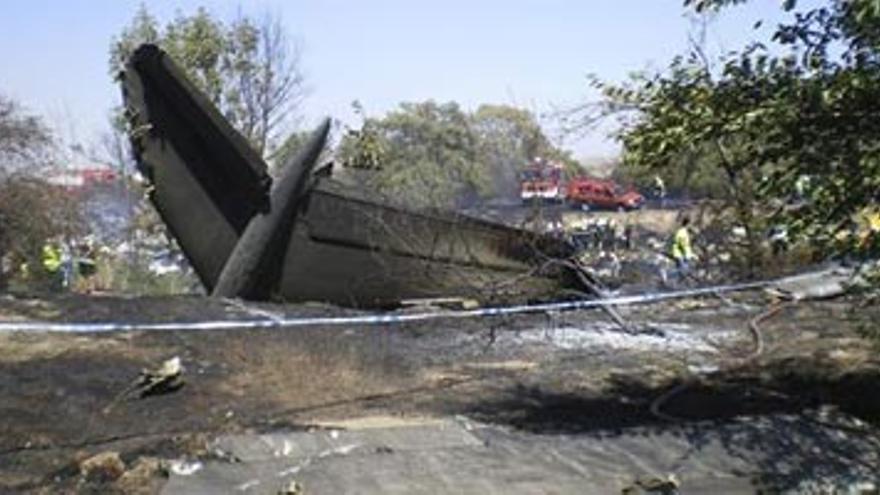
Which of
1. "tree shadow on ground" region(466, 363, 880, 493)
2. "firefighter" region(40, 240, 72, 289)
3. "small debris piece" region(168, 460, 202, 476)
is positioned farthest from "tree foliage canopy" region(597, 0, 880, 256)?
"firefighter" region(40, 240, 72, 289)

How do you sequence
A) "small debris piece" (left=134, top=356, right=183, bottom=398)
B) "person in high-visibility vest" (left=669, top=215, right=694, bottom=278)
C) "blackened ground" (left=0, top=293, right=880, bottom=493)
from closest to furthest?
"blackened ground" (left=0, top=293, right=880, bottom=493) < "small debris piece" (left=134, top=356, right=183, bottom=398) < "person in high-visibility vest" (left=669, top=215, right=694, bottom=278)

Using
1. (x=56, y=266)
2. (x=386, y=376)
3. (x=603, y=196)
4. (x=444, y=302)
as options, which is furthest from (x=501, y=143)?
(x=386, y=376)

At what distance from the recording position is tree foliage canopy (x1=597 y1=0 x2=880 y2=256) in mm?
6156

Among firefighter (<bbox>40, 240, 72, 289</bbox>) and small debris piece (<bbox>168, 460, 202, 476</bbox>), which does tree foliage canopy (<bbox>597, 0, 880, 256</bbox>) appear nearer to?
small debris piece (<bbox>168, 460, 202, 476</bbox>)

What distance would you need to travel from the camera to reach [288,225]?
1262cm

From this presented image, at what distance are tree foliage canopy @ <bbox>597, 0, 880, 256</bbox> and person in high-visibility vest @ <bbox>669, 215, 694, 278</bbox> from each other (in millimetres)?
10174

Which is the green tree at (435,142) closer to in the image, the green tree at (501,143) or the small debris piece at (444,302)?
the green tree at (501,143)

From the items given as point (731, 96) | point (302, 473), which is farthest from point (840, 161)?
point (302, 473)

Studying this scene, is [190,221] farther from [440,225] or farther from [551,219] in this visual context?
[551,219]

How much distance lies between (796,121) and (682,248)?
37.5 feet

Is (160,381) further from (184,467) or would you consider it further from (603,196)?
(603,196)

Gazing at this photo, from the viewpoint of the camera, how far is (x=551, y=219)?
A: 1345 centimetres

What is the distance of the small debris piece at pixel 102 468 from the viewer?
229 inches

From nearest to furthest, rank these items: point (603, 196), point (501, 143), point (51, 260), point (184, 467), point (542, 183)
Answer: point (184, 467) → point (542, 183) → point (51, 260) → point (603, 196) → point (501, 143)
